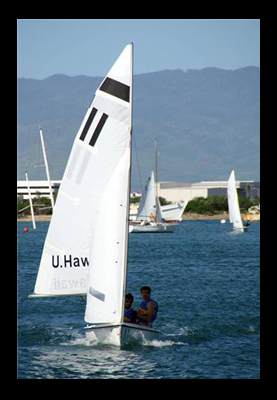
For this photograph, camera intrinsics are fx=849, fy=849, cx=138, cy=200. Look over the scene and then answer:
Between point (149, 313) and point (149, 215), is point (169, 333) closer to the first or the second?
point (149, 313)

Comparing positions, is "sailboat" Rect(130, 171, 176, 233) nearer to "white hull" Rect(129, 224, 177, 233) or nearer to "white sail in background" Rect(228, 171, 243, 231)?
"white hull" Rect(129, 224, 177, 233)

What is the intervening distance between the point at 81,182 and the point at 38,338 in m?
4.17

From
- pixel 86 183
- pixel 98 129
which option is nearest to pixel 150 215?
pixel 86 183

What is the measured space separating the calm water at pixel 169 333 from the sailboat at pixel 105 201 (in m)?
0.71

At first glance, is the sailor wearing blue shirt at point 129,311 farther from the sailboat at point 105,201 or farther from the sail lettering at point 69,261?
the sail lettering at point 69,261

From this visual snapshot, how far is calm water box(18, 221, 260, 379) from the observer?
16.2 metres

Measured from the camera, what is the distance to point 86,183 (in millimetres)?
18156

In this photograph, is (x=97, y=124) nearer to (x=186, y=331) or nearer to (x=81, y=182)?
(x=81, y=182)

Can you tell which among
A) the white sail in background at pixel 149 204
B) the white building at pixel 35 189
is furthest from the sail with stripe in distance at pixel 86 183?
the white building at pixel 35 189

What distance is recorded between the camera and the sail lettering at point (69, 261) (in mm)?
18528

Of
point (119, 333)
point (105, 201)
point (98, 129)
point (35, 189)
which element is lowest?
point (119, 333)

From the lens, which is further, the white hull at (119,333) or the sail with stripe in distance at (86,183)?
the sail with stripe in distance at (86,183)

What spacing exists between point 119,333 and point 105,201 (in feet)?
8.76
